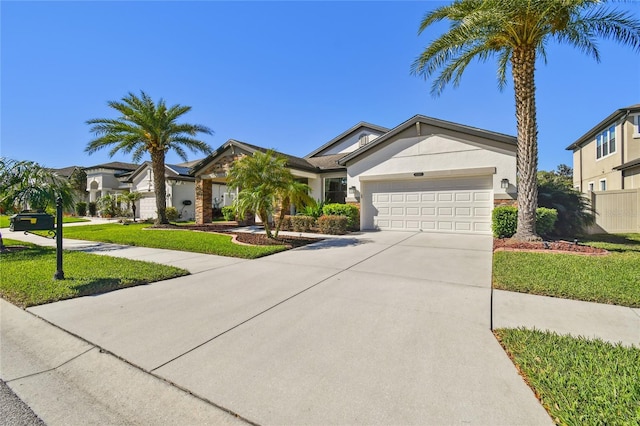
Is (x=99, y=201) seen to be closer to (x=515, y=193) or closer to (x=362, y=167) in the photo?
(x=362, y=167)

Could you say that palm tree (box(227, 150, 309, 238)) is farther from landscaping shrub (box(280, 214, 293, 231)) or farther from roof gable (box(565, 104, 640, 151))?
roof gable (box(565, 104, 640, 151))

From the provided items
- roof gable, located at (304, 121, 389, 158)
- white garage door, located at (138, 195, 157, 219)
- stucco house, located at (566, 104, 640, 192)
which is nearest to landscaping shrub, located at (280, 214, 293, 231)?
roof gable, located at (304, 121, 389, 158)

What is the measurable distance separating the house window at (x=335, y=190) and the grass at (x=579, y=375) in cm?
1306

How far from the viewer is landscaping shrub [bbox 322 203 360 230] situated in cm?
1339

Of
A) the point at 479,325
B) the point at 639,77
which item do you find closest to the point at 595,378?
the point at 479,325

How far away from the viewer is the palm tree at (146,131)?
16094mm

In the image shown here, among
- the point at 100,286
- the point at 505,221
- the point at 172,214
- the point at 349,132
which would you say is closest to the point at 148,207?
the point at 172,214

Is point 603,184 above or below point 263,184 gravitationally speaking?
above

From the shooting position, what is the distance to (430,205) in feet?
42.1

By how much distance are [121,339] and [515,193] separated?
13116 millimetres

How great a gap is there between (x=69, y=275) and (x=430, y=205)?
499 inches

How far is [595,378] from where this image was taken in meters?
2.39

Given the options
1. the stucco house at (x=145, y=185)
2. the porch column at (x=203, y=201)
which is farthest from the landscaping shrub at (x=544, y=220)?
the stucco house at (x=145, y=185)

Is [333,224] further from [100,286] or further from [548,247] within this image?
[100,286]
